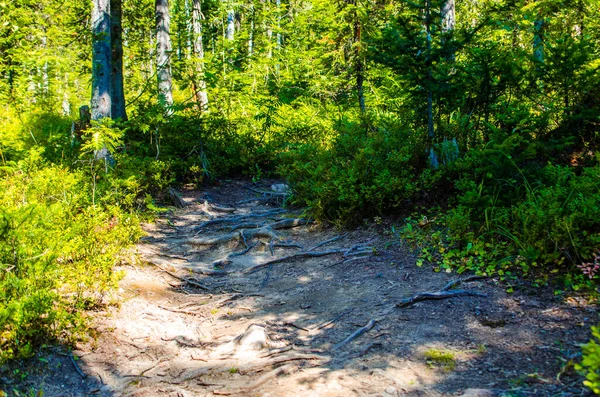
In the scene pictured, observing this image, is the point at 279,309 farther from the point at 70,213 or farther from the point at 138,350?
the point at 70,213

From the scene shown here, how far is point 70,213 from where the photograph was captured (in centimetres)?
643

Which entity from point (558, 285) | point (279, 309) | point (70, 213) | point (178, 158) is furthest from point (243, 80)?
point (558, 285)

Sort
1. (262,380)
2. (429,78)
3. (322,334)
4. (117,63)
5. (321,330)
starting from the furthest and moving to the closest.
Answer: (117,63) < (429,78) < (321,330) < (322,334) < (262,380)

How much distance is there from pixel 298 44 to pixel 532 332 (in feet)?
83.9

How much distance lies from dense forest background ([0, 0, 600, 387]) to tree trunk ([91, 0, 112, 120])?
0.04m

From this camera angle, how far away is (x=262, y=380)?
144 inches

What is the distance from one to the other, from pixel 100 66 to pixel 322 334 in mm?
7193

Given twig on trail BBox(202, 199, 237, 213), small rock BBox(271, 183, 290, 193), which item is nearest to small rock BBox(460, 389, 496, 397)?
twig on trail BBox(202, 199, 237, 213)

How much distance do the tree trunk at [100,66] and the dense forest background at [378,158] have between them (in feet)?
0.12

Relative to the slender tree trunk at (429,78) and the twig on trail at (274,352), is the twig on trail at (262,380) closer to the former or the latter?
the twig on trail at (274,352)

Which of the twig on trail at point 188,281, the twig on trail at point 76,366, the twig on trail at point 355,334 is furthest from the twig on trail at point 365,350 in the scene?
the twig on trail at point 188,281

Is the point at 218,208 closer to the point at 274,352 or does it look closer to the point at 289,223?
the point at 289,223

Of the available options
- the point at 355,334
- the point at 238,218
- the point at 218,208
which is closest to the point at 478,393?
the point at 355,334

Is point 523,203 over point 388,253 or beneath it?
over
